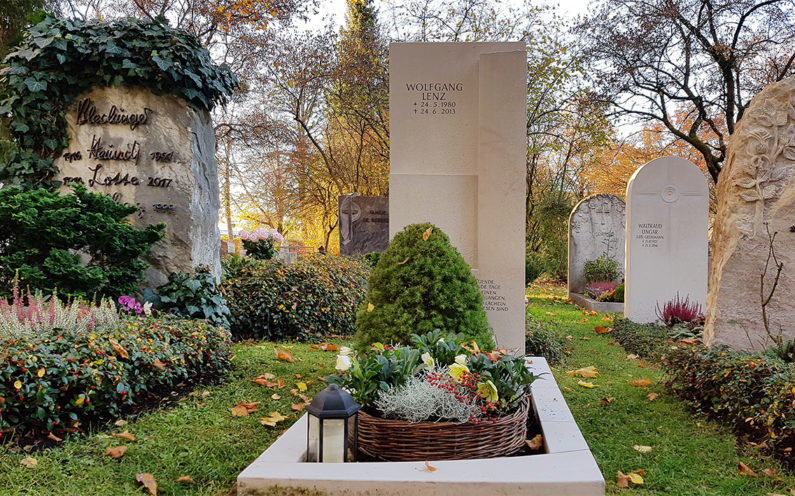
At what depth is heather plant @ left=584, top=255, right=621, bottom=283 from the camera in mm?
13086

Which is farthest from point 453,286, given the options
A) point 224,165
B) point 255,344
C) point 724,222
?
point 224,165

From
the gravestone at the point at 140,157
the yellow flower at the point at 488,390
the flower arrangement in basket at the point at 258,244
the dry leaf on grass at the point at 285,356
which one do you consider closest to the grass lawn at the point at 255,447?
the dry leaf on grass at the point at 285,356

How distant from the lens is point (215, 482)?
307 centimetres

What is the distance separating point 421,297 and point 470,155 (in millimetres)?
2305

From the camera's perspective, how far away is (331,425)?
7.52 ft

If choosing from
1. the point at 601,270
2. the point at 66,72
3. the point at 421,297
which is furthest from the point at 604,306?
the point at 66,72

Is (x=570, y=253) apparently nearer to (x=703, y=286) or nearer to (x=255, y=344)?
(x=703, y=286)

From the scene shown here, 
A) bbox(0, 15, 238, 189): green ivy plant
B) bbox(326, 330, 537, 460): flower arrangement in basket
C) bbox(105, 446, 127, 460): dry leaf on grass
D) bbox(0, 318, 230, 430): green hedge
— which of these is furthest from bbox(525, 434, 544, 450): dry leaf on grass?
bbox(0, 15, 238, 189): green ivy plant

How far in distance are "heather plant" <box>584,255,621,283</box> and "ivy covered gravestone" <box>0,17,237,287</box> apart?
9879mm

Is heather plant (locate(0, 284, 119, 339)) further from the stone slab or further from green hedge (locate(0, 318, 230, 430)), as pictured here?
the stone slab

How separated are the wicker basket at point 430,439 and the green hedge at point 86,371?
239 cm

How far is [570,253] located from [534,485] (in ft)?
39.7

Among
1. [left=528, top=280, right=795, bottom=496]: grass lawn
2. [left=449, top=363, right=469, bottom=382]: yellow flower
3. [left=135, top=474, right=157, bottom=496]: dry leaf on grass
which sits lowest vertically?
[left=528, top=280, right=795, bottom=496]: grass lawn

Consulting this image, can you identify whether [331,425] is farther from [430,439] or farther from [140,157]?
[140,157]
